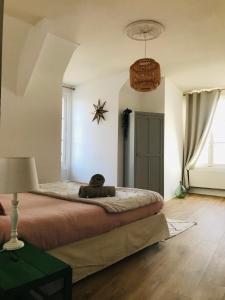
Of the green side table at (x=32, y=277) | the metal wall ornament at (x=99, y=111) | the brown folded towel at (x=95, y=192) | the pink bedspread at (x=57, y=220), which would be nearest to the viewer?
the green side table at (x=32, y=277)

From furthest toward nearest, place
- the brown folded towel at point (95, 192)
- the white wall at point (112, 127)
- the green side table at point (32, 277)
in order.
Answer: the white wall at point (112, 127), the brown folded towel at point (95, 192), the green side table at point (32, 277)

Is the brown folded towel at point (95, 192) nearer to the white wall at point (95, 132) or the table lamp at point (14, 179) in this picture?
the table lamp at point (14, 179)

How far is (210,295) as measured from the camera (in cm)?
204

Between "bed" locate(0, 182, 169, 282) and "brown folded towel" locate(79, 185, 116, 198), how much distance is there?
0.64 feet

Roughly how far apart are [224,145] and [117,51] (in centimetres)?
366

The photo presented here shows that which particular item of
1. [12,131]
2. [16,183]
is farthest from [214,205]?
[16,183]

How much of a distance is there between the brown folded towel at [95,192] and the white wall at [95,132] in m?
2.43

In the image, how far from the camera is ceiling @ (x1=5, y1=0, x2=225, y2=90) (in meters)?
2.74

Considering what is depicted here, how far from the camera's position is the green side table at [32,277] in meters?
1.17

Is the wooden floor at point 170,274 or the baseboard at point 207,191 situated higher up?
the baseboard at point 207,191

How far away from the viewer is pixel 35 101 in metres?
3.76

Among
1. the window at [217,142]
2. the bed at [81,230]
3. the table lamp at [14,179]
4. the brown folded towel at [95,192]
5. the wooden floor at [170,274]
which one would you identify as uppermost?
the window at [217,142]

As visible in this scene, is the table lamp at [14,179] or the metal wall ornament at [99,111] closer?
the table lamp at [14,179]

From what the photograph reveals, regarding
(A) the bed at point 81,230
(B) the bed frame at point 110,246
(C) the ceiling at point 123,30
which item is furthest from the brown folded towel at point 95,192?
(C) the ceiling at point 123,30
